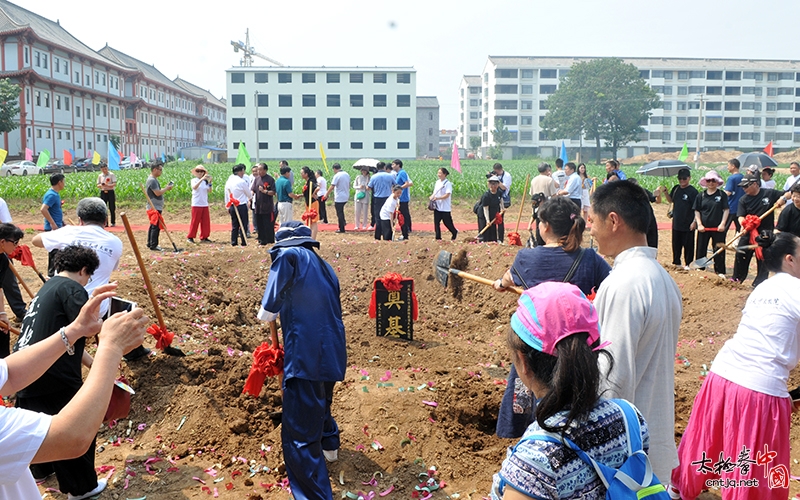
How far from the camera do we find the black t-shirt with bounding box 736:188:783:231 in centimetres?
1080

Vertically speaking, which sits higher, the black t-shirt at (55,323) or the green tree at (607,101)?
the green tree at (607,101)

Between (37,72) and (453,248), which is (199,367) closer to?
(453,248)

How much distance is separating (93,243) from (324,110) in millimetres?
64952

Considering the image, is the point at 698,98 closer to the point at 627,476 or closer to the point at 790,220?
the point at 790,220

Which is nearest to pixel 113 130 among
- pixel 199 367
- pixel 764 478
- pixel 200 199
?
pixel 200 199

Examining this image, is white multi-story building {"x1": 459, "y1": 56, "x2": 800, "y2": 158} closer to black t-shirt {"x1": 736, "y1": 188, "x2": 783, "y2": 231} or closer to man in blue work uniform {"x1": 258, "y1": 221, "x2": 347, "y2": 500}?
black t-shirt {"x1": 736, "y1": 188, "x2": 783, "y2": 231}

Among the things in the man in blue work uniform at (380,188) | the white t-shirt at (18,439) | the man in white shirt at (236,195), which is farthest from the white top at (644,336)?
the man in blue work uniform at (380,188)

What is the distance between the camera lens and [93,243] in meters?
5.56

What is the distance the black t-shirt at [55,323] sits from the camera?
4.28m

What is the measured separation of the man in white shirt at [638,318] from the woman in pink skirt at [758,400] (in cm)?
91

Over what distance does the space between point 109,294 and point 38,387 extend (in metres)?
2.08

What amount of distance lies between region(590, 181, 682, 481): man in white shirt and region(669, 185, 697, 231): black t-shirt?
9839 millimetres

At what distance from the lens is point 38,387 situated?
439cm

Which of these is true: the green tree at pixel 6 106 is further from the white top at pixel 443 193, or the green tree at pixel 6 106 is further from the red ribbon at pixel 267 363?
the red ribbon at pixel 267 363
